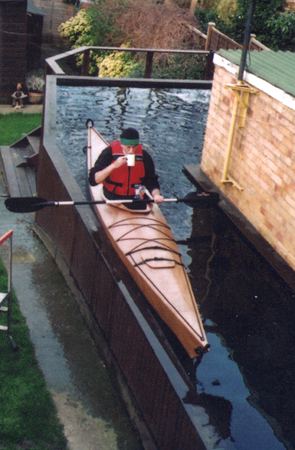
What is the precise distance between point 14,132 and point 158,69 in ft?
16.4

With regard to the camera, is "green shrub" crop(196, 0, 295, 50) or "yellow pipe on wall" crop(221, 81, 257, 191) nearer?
"yellow pipe on wall" crop(221, 81, 257, 191)

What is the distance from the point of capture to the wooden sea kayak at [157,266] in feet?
24.6

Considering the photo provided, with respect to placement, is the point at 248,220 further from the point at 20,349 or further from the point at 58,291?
the point at 20,349

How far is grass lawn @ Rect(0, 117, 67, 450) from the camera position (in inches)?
274

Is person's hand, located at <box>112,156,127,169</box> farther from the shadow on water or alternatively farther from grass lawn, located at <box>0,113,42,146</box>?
grass lawn, located at <box>0,113,42,146</box>

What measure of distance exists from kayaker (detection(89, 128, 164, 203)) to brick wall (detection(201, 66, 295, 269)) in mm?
1717

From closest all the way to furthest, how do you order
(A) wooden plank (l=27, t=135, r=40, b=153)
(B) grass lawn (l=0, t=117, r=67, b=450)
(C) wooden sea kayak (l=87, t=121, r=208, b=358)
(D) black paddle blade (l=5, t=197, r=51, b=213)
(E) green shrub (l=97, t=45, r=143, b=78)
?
1. (B) grass lawn (l=0, t=117, r=67, b=450)
2. (C) wooden sea kayak (l=87, t=121, r=208, b=358)
3. (D) black paddle blade (l=5, t=197, r=51, b=213)
4. (A) wooden plank (l=27, t=135, r=40, b=153)
5. (E) green shrub (l=97, t=45, r=143, b=78)

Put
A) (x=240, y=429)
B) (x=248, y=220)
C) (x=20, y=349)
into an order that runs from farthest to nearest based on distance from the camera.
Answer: (x=248, y=220) < (x=20, y=349) < (x=240, y=429)

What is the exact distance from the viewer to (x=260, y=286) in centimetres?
942

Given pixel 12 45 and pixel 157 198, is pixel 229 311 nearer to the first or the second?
pixel 157 198

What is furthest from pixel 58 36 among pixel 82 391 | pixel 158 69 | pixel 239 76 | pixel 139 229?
pixel 82 391

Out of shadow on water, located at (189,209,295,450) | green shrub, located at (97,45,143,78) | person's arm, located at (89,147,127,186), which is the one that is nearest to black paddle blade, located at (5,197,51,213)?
person's arm, located at (89,147,127,186)

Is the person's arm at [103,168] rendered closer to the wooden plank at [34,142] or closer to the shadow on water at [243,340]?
the shadow on water at [243,340]

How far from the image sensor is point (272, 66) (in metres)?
10.3
